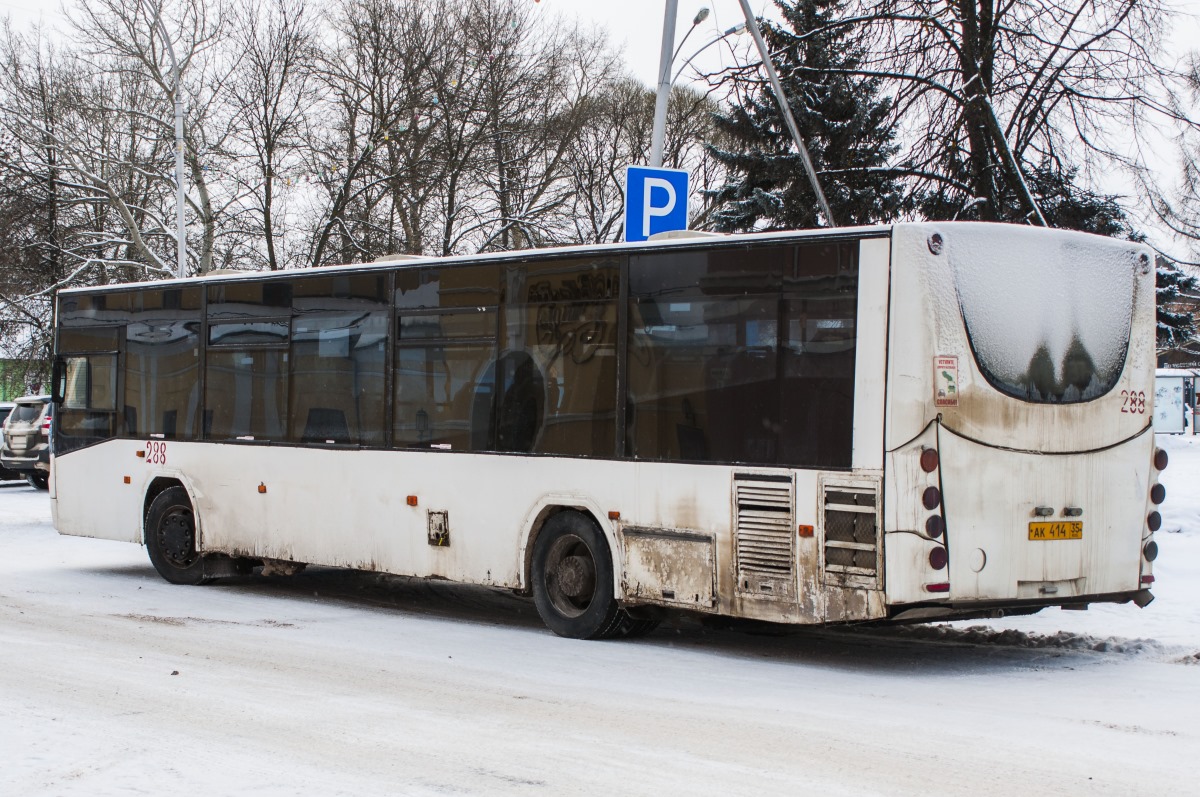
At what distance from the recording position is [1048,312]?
32.8 feet

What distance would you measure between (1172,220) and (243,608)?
46.5 ft

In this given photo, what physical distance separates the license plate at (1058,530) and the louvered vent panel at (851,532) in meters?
1.16

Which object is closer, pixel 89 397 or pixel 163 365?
pixel 163 365

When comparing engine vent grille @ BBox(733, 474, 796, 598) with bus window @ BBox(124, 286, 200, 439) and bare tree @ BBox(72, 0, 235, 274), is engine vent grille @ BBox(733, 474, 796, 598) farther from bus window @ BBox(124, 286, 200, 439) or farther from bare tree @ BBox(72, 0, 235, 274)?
bare tree @ BBox(72, 0, 235, 274)

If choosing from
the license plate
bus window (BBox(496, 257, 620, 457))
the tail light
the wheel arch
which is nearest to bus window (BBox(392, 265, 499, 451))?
bus window (BBox(496, 257, 620, 457))

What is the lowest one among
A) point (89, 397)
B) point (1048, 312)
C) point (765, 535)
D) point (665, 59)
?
point (765, 535)

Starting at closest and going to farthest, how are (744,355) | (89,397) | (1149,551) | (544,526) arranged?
(744,355)
(1149,551)
(544,526)
(89,397)

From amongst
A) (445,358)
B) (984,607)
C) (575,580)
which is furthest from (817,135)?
(984,607)

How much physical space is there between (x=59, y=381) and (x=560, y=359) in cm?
765

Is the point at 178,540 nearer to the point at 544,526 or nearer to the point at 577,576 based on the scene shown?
the point at 544,526

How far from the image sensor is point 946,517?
9.44m

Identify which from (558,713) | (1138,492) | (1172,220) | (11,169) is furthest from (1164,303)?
Answer: (11,169)

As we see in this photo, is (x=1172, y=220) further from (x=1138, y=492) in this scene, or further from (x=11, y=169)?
(x=11, y=169)

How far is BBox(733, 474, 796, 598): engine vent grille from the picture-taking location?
990 centimetres
